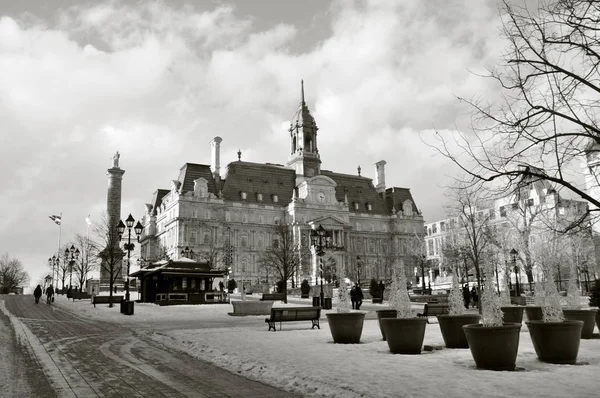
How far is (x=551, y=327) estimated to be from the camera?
30.7 feet

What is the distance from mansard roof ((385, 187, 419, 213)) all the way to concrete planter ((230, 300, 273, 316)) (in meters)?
75.9

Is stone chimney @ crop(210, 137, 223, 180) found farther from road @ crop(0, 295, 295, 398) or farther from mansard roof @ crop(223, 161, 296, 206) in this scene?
road @ crop(0, 295, 295, 398)

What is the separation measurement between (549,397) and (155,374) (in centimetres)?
636

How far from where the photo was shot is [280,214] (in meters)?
→ 87.9

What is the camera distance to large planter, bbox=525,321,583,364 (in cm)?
926

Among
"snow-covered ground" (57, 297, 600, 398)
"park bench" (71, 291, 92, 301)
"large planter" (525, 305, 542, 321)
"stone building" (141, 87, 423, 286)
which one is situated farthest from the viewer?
"stone building" (141, 87, 423, 286)

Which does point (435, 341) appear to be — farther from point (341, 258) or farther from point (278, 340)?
point (341, 258)

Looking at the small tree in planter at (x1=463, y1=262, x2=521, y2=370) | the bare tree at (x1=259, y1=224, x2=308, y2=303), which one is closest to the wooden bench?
the small tree in planter at (x1=463, y1=262, x2=521, y2=370)

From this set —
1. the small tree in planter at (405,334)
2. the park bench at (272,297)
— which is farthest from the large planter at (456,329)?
the park bench at (272,297)

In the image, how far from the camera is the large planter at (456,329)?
11688mm

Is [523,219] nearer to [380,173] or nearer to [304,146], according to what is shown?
[304,146]

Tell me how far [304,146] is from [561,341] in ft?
290

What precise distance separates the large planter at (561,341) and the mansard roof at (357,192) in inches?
3368

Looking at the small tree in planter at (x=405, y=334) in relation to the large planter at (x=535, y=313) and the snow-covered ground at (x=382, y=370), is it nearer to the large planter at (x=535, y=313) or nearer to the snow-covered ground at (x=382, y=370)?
the snow-covered ground at (x=382, y=370)
